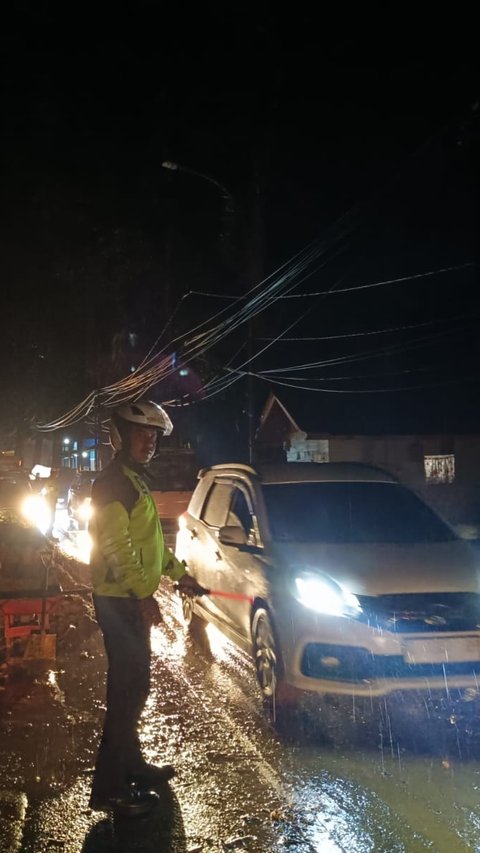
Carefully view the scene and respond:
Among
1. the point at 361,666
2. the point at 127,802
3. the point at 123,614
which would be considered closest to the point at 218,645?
the point at 361,666

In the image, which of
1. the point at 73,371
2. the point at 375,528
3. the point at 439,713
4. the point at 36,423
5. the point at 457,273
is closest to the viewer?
the point at 439,713

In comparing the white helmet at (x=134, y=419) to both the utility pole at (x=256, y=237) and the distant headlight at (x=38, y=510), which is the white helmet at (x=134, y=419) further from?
the distant headlight at (x=38, y=510)

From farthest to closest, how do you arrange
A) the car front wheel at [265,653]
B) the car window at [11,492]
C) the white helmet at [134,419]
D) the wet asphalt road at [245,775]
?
the car window at [11,492]
the car front wheel at [265,653]
the white helmet at [134,419]
the wet asphalt road at [245,775]

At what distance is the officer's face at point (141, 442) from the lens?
3.87m

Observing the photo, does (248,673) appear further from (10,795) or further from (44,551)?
(44,551)

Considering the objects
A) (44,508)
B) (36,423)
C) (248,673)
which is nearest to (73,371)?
(36,423)

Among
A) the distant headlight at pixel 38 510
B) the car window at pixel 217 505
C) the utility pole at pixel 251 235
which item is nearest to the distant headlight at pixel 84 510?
the distant headlight at pixel 38 510

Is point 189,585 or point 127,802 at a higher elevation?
point 189,585

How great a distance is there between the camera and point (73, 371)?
3459 cm

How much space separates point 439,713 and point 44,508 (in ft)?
42.9

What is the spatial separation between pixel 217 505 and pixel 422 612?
286cm

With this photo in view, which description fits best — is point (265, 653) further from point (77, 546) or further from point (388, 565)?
point (77, 546)

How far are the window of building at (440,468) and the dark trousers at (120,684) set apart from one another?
22230 millimetres

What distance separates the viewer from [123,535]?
11.6 feet
